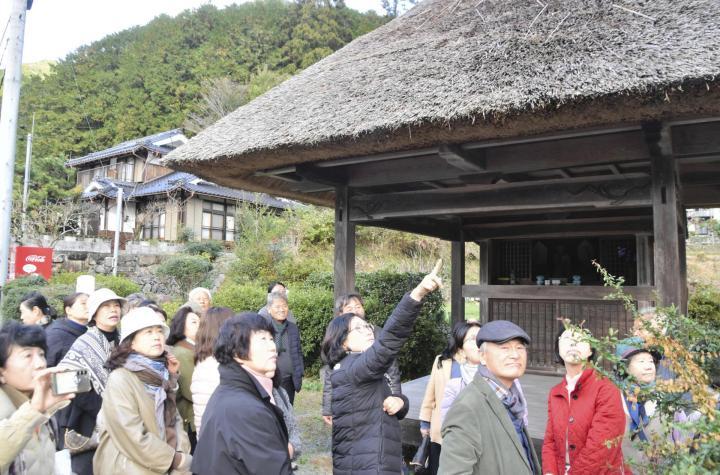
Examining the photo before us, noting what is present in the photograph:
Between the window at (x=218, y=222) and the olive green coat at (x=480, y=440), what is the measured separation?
26.5 metres

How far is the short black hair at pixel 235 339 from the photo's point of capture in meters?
2.07

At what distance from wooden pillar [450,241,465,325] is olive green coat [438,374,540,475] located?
6912mm

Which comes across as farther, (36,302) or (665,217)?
(36,302)

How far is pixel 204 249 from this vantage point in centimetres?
2223

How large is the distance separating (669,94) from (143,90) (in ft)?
139

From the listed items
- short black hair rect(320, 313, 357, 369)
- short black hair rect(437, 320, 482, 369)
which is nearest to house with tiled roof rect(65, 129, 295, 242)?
short black hair rect(437, 320, 482, 369)

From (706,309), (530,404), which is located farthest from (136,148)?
(706,309)

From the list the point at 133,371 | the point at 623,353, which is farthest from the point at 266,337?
the point at 623,353

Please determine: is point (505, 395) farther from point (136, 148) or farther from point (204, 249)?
point (136, 148)

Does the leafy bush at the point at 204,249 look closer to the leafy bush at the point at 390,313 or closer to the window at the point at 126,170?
the window at the point at 126,170

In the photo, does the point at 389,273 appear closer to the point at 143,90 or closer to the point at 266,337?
the point at 266,337

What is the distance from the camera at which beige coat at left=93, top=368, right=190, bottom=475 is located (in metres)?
2.27

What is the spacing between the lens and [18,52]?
17.5 ft

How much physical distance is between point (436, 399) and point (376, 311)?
5.36 metres
